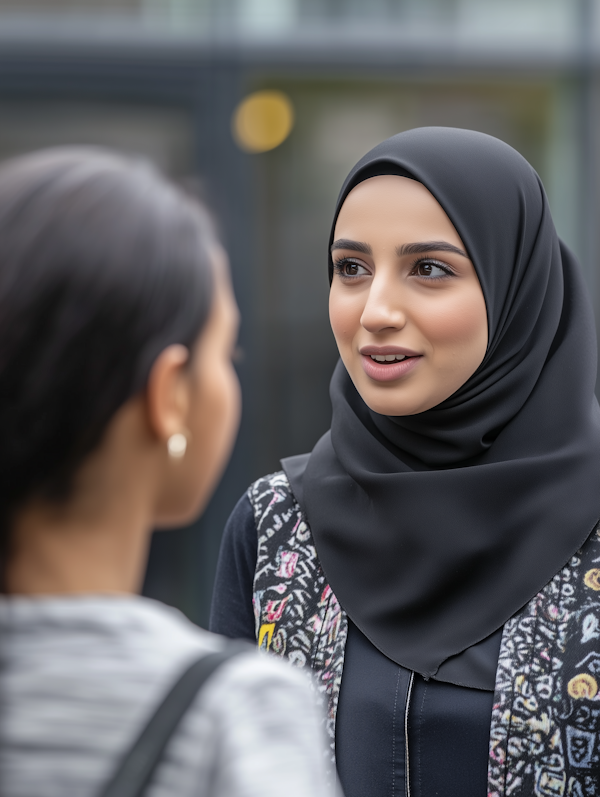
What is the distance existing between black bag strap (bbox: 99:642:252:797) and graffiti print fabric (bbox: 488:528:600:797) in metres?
0.93

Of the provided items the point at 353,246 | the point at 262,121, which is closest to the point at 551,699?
the point at 353,246

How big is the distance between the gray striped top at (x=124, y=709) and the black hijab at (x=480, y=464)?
0.90 metres

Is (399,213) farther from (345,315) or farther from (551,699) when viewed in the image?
(551,699)

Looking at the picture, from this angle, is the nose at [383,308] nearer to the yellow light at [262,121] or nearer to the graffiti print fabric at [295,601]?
the graffiti print fabric at [295,601]

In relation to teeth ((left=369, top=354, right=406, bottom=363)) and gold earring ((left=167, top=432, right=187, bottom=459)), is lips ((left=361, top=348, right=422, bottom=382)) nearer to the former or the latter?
teeth ((left=369, top=354, right=406, bottom=363))

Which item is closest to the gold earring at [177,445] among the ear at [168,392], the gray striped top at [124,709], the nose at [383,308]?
the ear at [168,392]

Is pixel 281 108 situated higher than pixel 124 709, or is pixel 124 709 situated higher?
pixel 281 108

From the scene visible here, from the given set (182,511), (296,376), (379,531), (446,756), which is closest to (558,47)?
(296,376)

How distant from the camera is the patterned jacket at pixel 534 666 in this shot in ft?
5.41

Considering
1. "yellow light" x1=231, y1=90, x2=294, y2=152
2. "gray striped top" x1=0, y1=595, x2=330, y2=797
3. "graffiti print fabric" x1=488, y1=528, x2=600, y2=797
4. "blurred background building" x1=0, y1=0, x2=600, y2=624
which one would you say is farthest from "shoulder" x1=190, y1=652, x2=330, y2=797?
"yellow light" x1=231, y1=90, x2=294, y2=152

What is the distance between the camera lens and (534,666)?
1.71 m

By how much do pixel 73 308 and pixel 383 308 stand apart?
0.99 meters

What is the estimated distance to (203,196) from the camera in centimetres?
106

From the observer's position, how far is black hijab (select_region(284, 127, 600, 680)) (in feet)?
5.93
